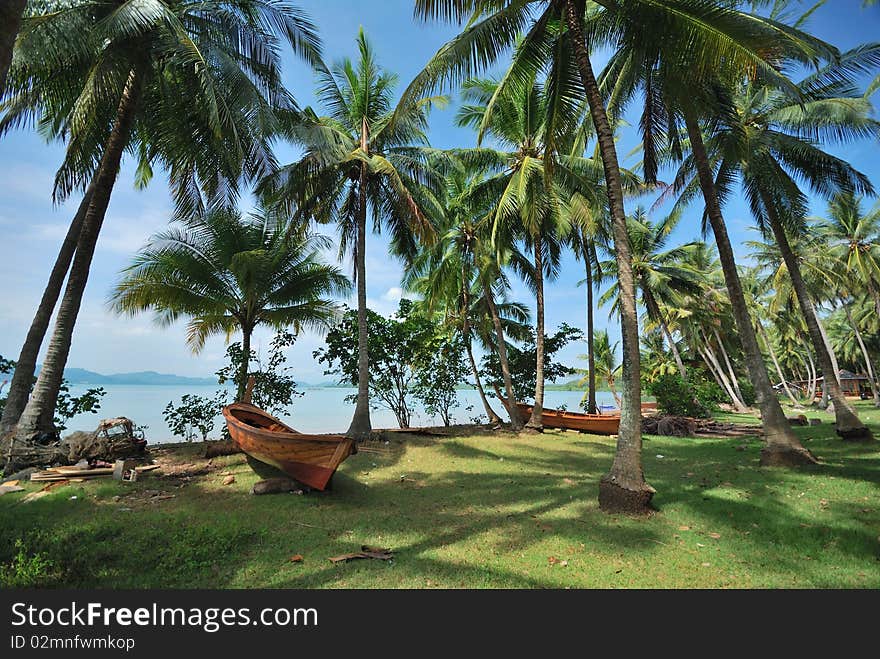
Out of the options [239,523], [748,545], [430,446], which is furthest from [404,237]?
[748,545]

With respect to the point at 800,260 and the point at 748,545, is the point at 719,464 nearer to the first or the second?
the point at 748,545

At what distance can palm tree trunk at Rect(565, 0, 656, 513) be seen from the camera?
227 inches

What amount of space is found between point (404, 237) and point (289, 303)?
4.74 metres

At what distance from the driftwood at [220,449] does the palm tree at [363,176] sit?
3182 millimetres

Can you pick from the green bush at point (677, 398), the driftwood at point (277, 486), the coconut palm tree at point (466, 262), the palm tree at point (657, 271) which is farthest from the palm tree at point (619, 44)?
the palm tree at point (657, 271)

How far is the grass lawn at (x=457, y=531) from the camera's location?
3832mm

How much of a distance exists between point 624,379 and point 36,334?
479 inches

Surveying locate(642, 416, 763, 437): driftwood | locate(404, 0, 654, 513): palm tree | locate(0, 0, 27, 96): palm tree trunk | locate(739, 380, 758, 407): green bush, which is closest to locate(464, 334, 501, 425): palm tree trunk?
locate(642, 416, 763, 437): driftwood

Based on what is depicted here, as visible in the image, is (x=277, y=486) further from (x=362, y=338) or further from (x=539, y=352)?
(x=539, y=352)

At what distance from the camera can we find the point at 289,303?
1414cm

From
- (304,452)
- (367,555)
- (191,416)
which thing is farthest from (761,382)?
(191,416)

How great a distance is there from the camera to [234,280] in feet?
43.5

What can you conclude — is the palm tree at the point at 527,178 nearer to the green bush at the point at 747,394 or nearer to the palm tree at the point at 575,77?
the palm tree at the point at 575,77

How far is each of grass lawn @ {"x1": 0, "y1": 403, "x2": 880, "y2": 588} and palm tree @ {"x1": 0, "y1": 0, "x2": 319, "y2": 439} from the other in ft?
15.4
